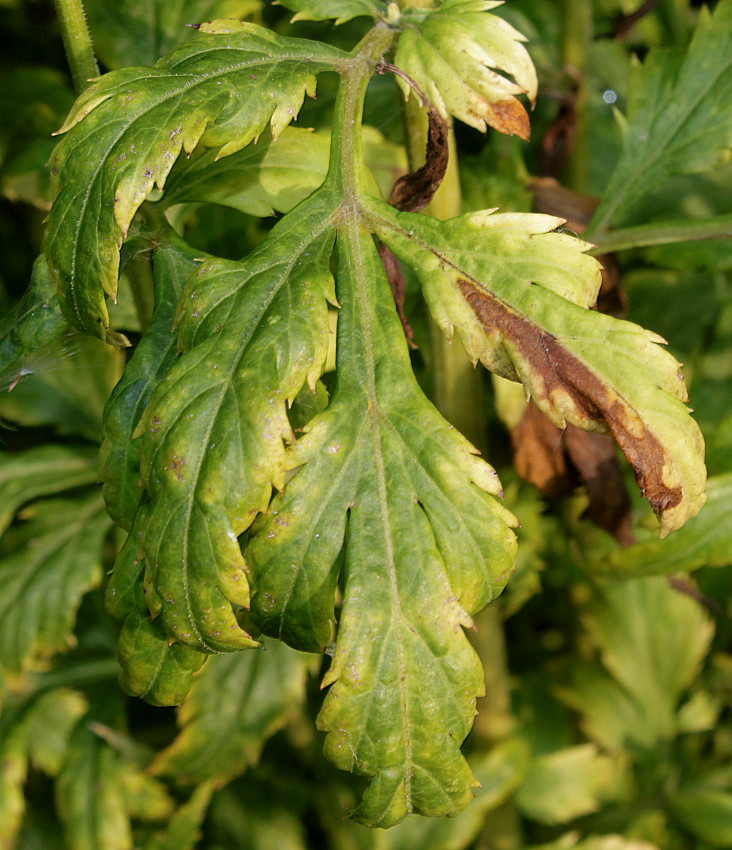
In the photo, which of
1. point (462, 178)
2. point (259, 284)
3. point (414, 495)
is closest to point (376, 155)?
point (462, 178)

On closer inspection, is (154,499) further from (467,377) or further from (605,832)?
(605,832)

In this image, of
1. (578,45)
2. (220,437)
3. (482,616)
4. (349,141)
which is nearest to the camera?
(220,437)

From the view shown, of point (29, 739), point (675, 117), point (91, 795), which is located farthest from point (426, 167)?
point (29, 739)

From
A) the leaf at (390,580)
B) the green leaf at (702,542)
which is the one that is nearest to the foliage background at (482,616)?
the green leaf at (702,542)

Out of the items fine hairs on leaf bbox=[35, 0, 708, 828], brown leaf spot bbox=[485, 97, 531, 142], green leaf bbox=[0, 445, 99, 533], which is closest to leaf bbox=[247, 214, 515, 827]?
fine hairs on leaf bbox=[35, 0, 708, 828]

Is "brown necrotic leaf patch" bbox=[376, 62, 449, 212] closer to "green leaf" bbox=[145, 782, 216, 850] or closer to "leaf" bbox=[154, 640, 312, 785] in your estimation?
"leaf" bbox=[154, 640, 312, 785]

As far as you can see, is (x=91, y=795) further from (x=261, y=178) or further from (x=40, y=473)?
(x=261, y=178)

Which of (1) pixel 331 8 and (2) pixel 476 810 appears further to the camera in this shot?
(2) pixel 476 810
